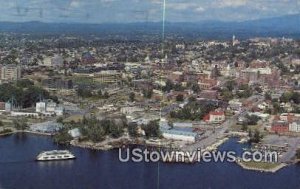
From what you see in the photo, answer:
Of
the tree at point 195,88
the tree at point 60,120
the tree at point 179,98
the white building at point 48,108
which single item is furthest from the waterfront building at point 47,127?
the tree at point 195,88

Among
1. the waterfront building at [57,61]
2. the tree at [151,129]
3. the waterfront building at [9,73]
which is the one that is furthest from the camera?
the waterfront building at [57,61]

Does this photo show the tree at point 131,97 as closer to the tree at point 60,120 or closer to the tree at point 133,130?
the tree at point 60,120

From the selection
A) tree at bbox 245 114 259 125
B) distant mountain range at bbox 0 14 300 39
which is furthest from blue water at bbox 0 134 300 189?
distant mountain range at bbox 0 14 300 39

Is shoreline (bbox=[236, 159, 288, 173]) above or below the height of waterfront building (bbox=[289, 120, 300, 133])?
below

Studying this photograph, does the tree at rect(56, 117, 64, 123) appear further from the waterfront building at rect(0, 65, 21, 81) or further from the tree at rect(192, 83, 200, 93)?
the tree at rect(192, 83, 200, 93)

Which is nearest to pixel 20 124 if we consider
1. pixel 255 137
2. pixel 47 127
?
pixel 47 127

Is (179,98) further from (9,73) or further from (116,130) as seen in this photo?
(9,73)
